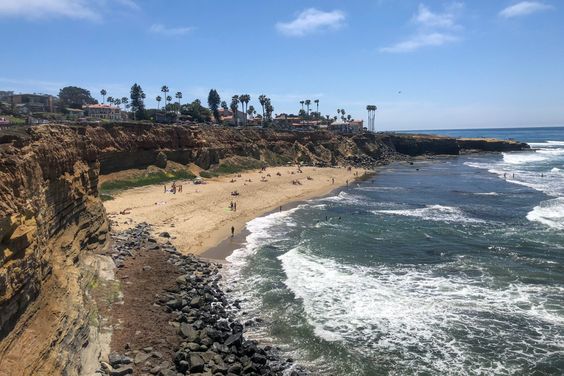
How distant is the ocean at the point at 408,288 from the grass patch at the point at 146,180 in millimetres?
18004

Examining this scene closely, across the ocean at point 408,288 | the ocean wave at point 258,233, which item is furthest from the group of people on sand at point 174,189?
the ocean at point 408,288

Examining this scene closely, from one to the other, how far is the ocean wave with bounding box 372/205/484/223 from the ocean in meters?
0.20

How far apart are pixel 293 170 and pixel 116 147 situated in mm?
34548

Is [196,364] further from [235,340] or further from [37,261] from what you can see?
[37,261]

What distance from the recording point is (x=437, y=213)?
4631 cm

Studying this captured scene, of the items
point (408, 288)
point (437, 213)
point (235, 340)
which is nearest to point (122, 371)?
point (235, 340)

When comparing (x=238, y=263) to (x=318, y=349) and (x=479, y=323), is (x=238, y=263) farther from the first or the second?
(x=479, y=323)

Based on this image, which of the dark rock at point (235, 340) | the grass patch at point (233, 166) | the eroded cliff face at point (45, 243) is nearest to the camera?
the eroded cliff face at point (45, 243)

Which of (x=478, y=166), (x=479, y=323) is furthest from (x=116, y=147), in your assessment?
(x=478, y=166)

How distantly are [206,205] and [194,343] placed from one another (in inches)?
1136

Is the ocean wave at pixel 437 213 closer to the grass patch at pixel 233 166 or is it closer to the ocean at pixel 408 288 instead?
the ocean at pixel 408 288

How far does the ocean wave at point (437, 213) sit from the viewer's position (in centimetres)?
4306

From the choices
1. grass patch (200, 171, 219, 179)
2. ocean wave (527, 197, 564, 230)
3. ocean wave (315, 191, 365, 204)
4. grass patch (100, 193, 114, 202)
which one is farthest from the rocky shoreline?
grass patch (200, 171, 219, 179)

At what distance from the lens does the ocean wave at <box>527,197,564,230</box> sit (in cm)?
4009
